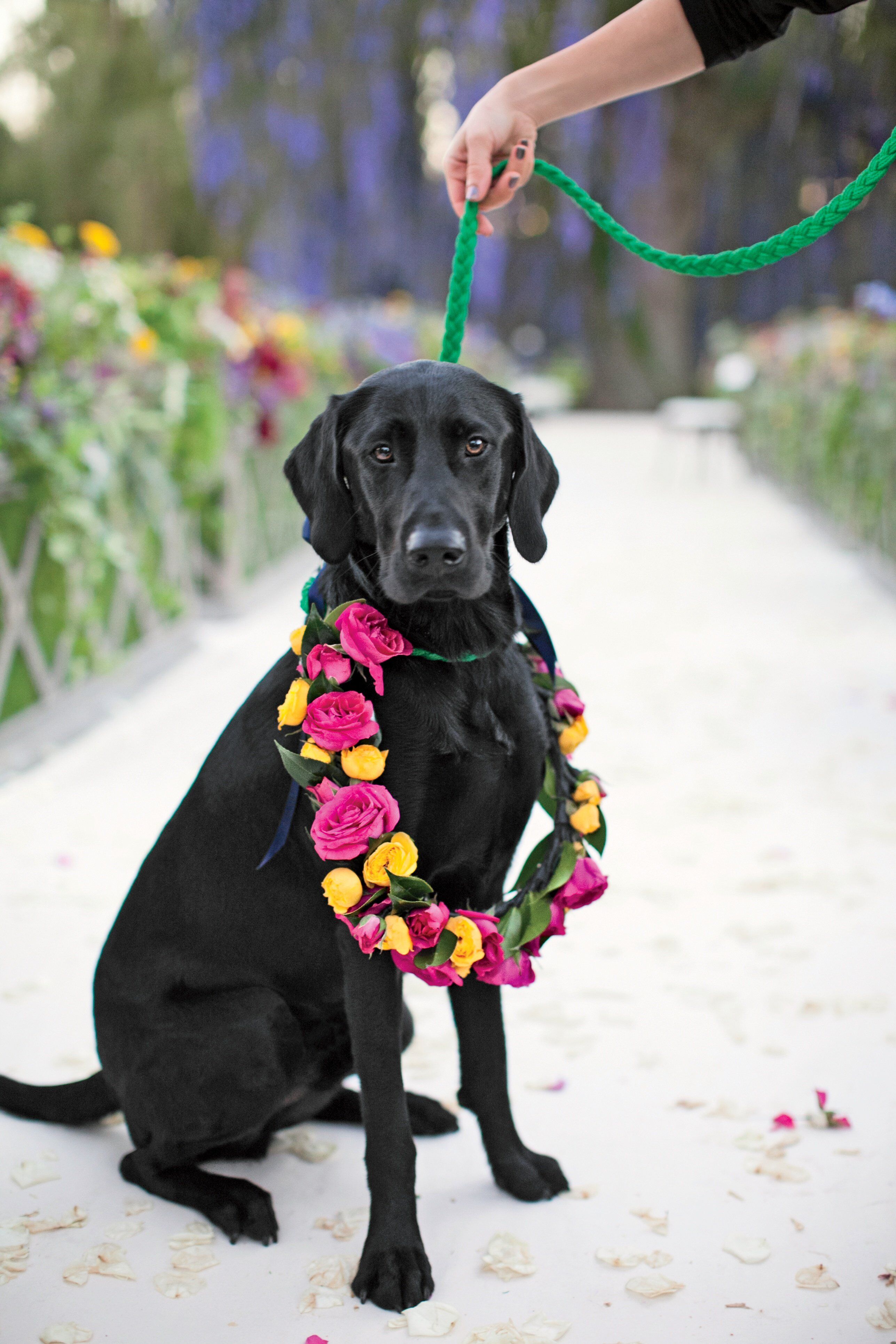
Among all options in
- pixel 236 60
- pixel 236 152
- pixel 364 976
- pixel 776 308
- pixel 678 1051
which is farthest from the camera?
pixel 776 308

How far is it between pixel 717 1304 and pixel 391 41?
37.5 feet

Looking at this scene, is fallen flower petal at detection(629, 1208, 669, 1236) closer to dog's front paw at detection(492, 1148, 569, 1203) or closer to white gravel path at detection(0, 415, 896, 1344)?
white gravel path at detection(0, 415, 896, 1344)

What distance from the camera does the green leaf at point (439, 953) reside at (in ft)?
4.87

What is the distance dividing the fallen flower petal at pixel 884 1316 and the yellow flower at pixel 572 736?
868 millimetres

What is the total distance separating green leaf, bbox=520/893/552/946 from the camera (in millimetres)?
1634

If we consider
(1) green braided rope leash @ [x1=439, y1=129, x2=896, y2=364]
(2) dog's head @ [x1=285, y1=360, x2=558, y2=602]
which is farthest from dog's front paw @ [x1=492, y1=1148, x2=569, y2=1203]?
(1) green braided rope leash @ [x1=439, y1=129, x2=896, y2=364]

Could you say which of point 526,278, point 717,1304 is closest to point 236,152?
point 526,278

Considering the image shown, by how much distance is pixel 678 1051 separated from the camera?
7.14 ft

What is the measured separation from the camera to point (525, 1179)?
173 centimetres

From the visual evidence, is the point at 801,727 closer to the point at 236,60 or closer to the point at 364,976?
the point at 364,976

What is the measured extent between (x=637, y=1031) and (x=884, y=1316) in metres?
0.83

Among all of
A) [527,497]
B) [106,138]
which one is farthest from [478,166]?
[106,138]

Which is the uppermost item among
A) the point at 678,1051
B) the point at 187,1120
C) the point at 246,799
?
the point at 246,799

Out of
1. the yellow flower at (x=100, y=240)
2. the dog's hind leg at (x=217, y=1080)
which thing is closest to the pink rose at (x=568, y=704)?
the dog's hind leg at (x=217, y=1080)
